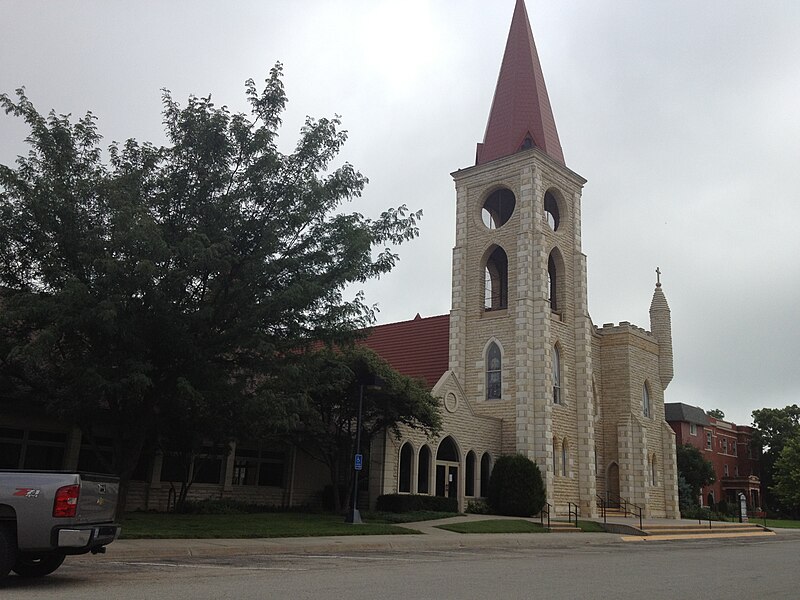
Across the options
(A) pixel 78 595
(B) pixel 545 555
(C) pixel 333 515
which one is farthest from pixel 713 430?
(A) pixel 78 595

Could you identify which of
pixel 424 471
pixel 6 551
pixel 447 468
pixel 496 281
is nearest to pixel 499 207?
pixel 496 281

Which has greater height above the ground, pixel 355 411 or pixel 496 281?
pixel 496 281

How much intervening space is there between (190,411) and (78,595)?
1023cm

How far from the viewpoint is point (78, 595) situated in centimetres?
A: 755

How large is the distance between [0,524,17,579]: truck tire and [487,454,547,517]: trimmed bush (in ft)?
73.0

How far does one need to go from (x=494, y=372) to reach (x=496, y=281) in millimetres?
5060

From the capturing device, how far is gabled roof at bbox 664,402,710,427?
5869cm

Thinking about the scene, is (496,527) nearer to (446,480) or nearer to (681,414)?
(446,480)

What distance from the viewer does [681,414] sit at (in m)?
58.7

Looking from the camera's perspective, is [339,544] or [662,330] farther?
[662,330]

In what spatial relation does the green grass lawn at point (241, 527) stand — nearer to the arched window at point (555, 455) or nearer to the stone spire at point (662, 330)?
the arched window at point (555, 455)

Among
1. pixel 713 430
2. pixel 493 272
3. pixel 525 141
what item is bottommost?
pixel 713 430

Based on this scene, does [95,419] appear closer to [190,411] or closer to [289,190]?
[190,411]

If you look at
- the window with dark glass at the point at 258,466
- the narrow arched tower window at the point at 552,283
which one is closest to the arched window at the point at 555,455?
the narrow arched tower window at the point at 552,283
